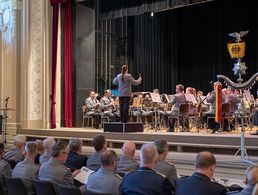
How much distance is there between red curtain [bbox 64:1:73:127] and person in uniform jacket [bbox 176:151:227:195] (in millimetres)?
9994

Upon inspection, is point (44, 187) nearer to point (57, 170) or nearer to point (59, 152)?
point (57, 170)

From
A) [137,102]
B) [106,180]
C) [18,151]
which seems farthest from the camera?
[137,102]

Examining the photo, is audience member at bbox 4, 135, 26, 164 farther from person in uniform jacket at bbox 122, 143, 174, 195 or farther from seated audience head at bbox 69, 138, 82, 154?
person in uniform jacket at bbox 122, 143, 174, 195

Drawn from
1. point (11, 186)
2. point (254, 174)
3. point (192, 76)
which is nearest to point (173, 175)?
point (254, 174)

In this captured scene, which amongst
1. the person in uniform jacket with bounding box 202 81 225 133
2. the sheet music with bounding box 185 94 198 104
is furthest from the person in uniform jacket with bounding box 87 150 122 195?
the sheet music with bounding box 185 94 198 104

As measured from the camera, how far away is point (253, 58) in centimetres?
1571

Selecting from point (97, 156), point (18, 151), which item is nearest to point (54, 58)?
point (18, 151)

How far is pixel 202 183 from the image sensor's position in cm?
330

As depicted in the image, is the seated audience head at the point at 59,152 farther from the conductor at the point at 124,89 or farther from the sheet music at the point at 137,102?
the sheet music at the point at 137,102

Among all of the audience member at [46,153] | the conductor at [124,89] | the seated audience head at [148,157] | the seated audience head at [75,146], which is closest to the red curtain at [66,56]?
the conductor at [124,89]

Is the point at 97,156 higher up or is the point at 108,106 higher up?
the point at 108,106

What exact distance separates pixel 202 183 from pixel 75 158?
238 cm

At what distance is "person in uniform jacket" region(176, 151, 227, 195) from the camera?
10.7ft

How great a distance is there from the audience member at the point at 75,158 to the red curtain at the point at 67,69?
786cm
